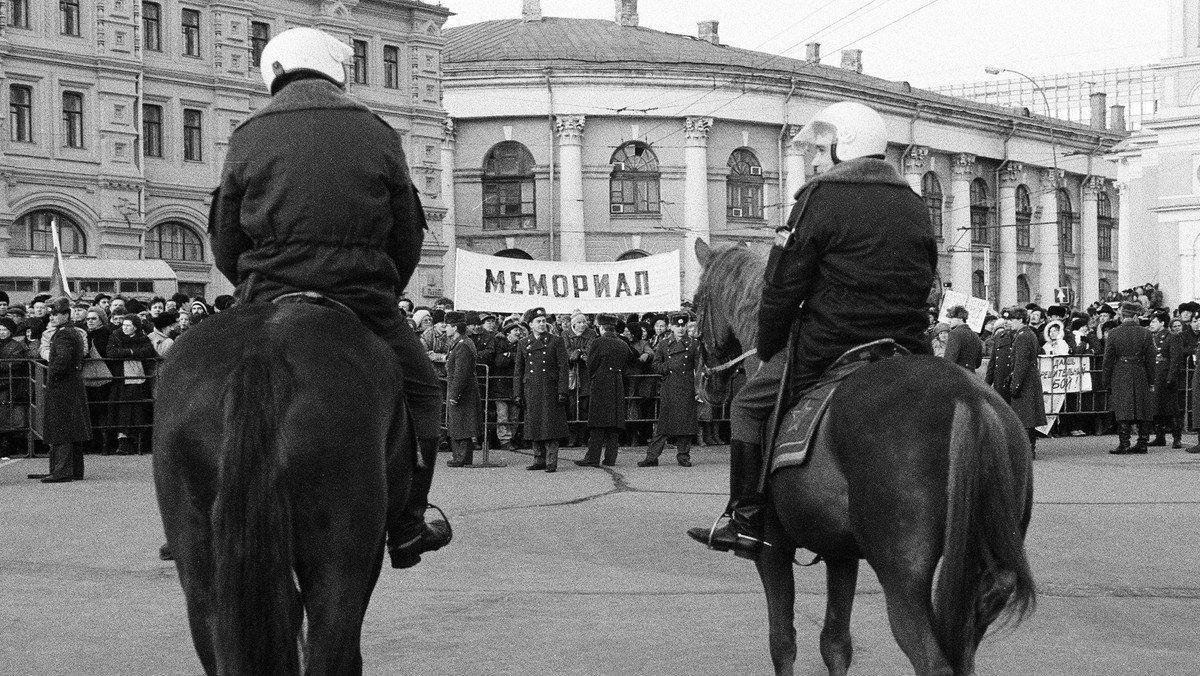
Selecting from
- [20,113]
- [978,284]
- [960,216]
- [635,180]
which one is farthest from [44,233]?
[978,284]

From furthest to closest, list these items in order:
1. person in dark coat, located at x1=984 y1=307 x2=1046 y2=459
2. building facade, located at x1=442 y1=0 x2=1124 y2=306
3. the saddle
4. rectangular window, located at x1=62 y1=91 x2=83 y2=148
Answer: building facade, located at x1=442 y1=0 x2=1124 y2=306 → rectangular window, located at x1=62 y1=91 x2=83 y2=148 → person in dark coat, located at x1=984 y1=307 x2=1046 y2=459 → the saddle

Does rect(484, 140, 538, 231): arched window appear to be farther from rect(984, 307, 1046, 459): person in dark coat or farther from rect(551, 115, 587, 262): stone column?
rect(984, 307, 1046, 459): person in dark coat

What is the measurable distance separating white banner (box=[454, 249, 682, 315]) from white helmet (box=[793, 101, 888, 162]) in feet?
63.0

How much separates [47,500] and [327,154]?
1128 cm

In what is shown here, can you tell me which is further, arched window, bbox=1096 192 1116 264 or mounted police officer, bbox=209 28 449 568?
arched window, bbox=1096 192 1116 264

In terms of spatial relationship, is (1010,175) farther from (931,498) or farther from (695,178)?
(931,498)

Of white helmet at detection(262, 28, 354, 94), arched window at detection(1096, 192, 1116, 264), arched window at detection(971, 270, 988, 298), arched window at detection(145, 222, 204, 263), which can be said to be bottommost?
white helmet at detection(262, 28, 354, 94)

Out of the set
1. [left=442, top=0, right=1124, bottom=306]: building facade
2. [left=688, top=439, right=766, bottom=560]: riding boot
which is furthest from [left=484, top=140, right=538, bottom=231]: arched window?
[left=688, top=439, right=766, bottom=560]: riding boot

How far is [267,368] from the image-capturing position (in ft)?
14.7

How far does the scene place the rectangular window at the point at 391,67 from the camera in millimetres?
55875

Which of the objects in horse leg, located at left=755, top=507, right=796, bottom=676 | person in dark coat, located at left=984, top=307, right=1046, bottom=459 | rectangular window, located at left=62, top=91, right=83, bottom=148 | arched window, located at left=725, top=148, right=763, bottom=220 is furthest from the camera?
arched window, located at left=725, top=148, right=763, bottom=220

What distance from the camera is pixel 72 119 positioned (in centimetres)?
4500

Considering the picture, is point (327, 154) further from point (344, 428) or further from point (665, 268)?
point (665, 268)

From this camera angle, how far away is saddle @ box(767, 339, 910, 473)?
5863mm
